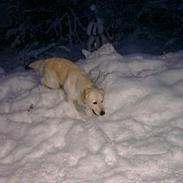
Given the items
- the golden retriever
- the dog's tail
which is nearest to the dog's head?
the golden retriever

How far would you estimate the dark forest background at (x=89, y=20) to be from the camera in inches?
388

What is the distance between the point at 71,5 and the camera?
32.8ft

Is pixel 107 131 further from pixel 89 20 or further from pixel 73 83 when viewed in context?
pixel 89 20

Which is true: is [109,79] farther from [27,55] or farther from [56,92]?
[27,55]

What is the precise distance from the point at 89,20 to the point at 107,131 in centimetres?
586

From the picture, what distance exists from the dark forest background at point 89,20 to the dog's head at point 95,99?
443 cm

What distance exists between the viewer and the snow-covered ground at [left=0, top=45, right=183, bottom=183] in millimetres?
4477

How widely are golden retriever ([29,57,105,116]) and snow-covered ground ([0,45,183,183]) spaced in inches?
6.6

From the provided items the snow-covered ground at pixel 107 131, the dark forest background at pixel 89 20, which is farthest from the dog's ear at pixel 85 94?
the dark forest background at pixel 89 20

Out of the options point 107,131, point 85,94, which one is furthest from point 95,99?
point 107,131

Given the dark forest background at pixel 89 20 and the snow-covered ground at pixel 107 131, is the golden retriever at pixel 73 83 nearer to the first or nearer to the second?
the snow-covered ground at pixel 107 131

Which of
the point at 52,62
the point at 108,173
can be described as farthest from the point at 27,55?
the point at 108,173

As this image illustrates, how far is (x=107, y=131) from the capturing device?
5137 millimetres

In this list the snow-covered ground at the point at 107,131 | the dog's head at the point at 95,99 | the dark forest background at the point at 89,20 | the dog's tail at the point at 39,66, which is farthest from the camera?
the dark forest background at the point at 89,20
